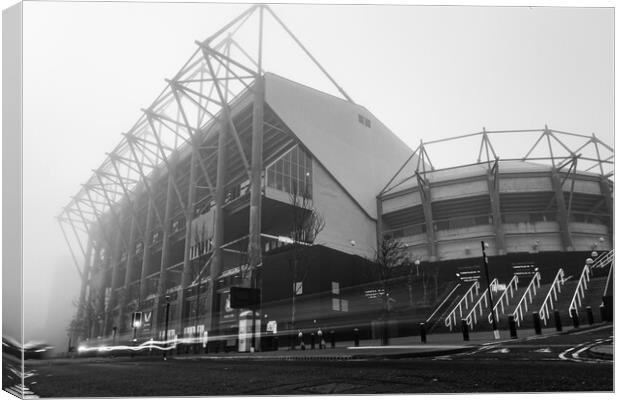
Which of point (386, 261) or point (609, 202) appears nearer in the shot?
point (609, 202)

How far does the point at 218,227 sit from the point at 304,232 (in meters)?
2.96

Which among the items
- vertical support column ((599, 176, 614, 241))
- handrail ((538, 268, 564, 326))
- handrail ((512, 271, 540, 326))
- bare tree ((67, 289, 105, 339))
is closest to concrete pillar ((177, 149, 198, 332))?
bare tree ((67, 289, 105, 339))

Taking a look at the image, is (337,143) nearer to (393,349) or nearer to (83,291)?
(393,349)

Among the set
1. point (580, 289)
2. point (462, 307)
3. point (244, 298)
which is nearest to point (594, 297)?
point (580, 289)

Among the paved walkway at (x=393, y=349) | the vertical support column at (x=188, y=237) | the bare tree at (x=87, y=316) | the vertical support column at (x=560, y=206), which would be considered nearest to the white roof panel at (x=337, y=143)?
the vertical support column at (x=188, y=237)

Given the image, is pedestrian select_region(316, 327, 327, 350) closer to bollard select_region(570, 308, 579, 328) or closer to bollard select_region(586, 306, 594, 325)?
bollard select_region(570, 308, 579, 328)

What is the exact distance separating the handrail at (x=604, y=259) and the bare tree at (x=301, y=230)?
6671 mm

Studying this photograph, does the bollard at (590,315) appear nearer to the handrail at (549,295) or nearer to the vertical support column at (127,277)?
the handrail at (549,295)

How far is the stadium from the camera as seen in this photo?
11102mm

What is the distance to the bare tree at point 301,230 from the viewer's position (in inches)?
485

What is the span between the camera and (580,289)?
11.2m

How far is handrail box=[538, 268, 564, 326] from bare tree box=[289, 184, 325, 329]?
6.72 metres

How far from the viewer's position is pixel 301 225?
14.5 metres

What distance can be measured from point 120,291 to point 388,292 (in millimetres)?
7577
